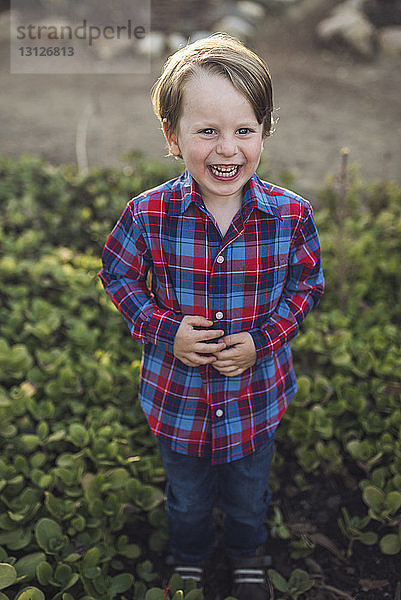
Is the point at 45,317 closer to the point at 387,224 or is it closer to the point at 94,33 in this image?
the point at 387,224

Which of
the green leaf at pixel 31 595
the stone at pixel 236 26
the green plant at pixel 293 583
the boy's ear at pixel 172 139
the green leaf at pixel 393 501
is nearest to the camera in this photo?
the boy's ear at pixel 172 139

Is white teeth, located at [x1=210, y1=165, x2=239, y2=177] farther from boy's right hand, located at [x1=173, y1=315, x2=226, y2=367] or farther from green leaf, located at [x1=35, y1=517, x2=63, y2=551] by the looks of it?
green leaf, located at [x1=35, y1=517, x2=63, y2=551]

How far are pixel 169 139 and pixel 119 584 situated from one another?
52.2 inches

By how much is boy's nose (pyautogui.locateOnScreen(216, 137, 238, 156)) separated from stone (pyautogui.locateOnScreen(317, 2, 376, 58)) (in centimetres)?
754

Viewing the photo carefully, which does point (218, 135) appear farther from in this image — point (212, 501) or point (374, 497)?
point (374, 497)

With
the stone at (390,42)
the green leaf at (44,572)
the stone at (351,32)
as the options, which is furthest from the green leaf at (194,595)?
the stone at (390,42)

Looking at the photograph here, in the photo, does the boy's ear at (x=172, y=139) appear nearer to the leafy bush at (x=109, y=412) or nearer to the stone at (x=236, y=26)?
the leafy bush at (x=109, y=412)

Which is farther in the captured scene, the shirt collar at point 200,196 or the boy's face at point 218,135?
the shirt collar at point 200,196

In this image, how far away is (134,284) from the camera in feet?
5.30

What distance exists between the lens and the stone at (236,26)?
28.3ft

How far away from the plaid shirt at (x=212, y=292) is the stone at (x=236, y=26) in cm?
785

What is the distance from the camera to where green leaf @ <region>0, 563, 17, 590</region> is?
5.36ft

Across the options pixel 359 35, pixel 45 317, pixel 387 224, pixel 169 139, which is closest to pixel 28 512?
pixel 45 317

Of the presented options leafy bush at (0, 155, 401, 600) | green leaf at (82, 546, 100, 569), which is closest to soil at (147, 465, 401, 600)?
leafy bush at (0, 155, 401, 600)
